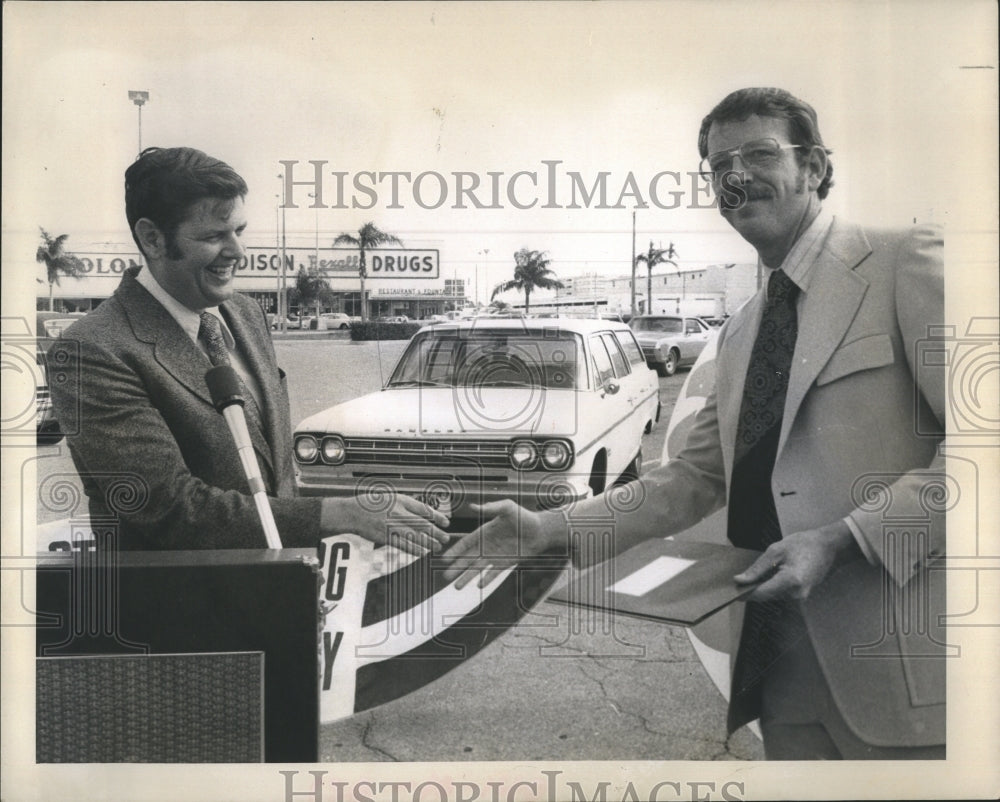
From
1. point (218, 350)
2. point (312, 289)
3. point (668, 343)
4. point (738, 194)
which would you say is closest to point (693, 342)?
point (668, 343)

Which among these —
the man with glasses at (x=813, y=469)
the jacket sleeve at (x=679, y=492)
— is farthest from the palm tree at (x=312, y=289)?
the jacket sleeve at (x=679, y=492)

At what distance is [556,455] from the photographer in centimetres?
287

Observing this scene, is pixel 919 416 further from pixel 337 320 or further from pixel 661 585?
pixel 337 320

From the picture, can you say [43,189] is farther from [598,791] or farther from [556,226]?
[598,791]

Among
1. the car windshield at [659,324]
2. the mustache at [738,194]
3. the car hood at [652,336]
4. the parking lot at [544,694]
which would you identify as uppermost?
the mustache at [738,194]

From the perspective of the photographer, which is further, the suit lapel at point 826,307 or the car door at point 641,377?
the car door at point 641,377

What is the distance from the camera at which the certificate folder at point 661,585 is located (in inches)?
114

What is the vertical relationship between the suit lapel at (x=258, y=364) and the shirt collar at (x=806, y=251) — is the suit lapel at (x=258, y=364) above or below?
below

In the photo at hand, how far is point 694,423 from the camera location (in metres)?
2.94

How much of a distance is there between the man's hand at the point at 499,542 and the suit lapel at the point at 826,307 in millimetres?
732

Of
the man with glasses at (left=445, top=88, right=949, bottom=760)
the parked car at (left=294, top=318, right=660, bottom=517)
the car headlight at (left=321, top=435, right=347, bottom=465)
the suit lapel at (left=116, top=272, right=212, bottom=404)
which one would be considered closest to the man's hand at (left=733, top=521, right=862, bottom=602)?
the man with glasses at (left=445, top=88, right=949, bottom=760)

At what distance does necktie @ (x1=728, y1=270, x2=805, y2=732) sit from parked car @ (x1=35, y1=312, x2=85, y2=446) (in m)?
1.99

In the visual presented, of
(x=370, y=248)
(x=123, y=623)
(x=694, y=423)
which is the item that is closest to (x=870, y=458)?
(x=694, y=423)

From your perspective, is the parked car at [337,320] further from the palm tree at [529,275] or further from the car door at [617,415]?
the car door at [617,415]
